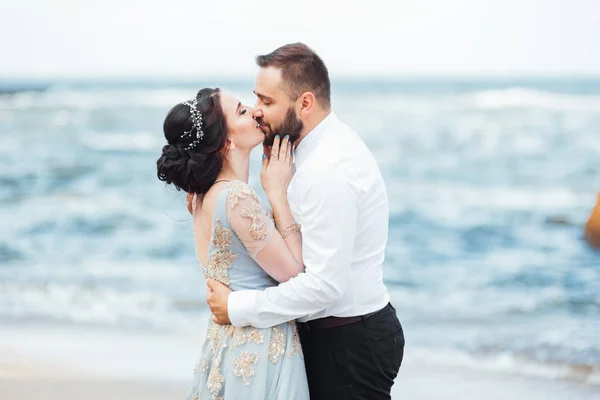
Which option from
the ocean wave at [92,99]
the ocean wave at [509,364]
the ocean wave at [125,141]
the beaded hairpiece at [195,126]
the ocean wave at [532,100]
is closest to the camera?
the beaded hairpiece at [195,126]

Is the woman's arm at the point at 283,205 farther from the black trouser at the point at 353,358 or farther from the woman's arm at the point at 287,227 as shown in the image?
the black trouser at the point at 353,358

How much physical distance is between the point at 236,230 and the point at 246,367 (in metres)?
0.41

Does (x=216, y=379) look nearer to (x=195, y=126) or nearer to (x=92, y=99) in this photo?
(x=195, y=126)

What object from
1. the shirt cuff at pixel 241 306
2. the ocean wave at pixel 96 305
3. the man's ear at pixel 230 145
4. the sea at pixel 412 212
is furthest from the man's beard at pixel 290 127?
the ocean wave at pixel 96 305

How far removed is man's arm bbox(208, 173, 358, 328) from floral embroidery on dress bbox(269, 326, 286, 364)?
86 millimetres

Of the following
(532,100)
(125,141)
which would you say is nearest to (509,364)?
(125,141)

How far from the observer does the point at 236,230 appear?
2.31m

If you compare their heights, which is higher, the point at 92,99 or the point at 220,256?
the point at 220,256

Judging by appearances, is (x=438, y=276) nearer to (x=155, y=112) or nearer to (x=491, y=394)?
(x=491, y=394)

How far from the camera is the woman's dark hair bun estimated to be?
2.39 metres

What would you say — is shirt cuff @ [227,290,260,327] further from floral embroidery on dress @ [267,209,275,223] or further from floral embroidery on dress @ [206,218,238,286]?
floral embroidery on dress @ [267,209,275,223]

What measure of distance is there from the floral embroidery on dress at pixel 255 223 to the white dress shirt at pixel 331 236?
4.3 inches

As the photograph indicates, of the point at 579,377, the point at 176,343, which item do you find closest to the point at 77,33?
the point at 176,343

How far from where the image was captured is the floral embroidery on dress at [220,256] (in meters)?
2.34
